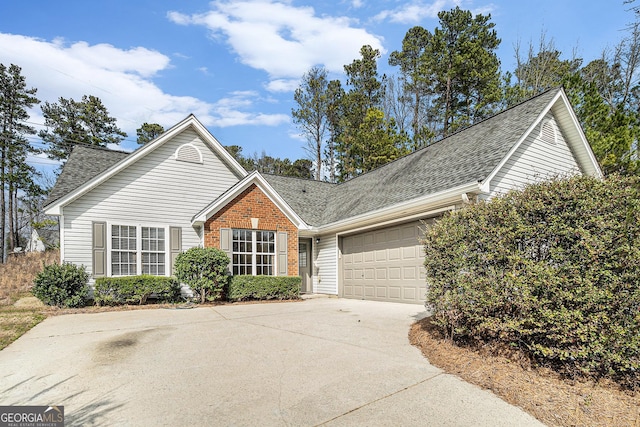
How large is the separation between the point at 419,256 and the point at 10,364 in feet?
28.6

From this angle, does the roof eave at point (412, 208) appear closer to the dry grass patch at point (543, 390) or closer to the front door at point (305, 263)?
the front door at point (305, 263)

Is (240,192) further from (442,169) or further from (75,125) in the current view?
(75,125)

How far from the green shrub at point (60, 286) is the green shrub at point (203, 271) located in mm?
2581

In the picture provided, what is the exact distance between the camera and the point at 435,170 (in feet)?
36.8

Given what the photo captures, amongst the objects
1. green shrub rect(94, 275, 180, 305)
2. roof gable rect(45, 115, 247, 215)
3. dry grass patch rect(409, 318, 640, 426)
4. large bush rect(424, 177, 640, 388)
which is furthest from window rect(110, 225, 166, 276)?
large bush rect(424, 177, 640, 388)

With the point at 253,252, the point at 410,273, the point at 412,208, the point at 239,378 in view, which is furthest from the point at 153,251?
the point at 239,378

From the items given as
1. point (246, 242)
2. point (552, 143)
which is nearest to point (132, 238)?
point (246, 242)

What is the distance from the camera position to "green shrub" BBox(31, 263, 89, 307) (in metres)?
9.65

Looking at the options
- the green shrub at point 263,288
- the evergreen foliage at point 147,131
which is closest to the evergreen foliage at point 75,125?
the evergreen foliage at point 147,131

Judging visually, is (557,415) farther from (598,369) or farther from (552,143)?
(552,143)

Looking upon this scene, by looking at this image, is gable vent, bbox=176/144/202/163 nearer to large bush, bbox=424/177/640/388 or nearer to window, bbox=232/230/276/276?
window, bbox=232/230/276/276

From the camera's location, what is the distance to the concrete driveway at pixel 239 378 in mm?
3309

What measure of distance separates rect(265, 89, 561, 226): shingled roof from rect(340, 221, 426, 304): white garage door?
93 centimetres

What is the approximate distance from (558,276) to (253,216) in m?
9.84
